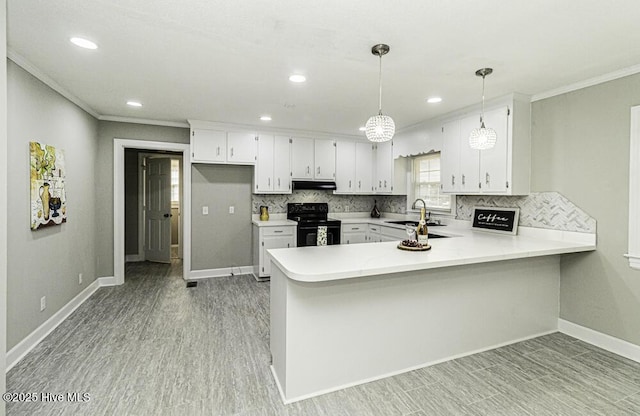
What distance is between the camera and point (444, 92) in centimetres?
326

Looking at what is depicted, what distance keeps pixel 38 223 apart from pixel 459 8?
369 centimetres

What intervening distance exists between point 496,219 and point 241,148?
3672mm

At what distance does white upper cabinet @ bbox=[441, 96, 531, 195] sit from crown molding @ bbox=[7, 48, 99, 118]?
435 cm

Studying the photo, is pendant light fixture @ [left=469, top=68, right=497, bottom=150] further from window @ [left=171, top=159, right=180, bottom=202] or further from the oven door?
window @ [left=171, top=159, right=180, bottom=202]

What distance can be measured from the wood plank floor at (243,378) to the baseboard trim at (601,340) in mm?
79

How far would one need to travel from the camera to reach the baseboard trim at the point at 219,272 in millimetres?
4969

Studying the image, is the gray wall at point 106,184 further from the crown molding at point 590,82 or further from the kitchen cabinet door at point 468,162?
the crown molding at point 590,82

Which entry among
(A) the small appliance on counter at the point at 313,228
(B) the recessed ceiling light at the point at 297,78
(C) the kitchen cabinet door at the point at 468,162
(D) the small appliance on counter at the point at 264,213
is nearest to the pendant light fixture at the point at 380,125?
(B) the recessed ceiling light at the point at 297,78

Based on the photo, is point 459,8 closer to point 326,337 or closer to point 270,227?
point 326,337

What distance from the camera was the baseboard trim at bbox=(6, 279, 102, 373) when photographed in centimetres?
246

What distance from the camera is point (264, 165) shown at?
16.5 ft

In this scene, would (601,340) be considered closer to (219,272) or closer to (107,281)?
(219,272)

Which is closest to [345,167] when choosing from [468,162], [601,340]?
[468,162]

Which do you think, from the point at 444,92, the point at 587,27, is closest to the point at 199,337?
the point at 444,92
